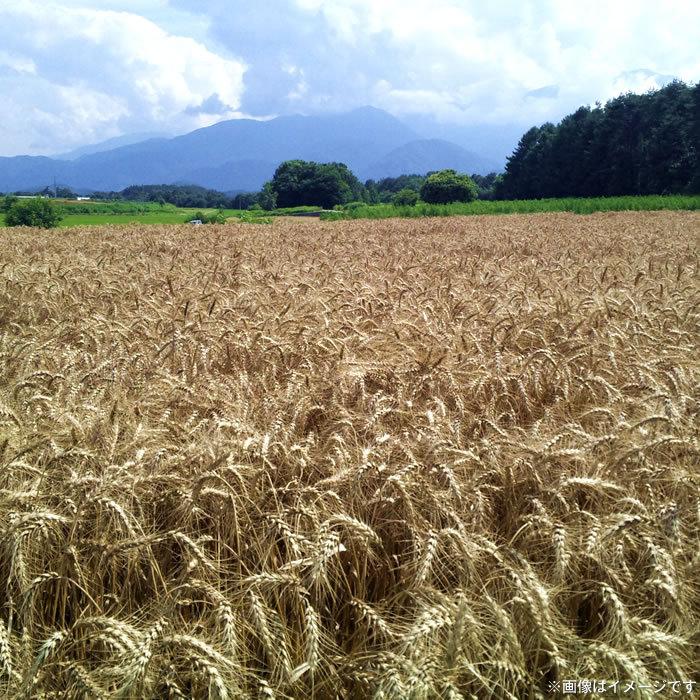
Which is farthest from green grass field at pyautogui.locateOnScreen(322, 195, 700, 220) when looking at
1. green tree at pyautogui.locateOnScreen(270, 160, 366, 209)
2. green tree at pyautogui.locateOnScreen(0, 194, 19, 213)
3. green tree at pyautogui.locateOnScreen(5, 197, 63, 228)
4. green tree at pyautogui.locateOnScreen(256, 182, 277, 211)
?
green tree at pyautogui.locateOnScreen(270, 160, 366, 209)

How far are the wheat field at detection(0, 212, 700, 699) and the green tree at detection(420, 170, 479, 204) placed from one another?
69.1 metres

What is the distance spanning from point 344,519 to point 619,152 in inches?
2661

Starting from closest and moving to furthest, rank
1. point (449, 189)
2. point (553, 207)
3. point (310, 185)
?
point (553, 207) < point (449, 189) < point (310, 185)

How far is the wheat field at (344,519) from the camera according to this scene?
163cm

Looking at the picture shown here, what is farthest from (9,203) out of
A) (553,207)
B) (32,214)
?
(553,207)

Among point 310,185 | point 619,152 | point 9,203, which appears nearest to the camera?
point 9,203

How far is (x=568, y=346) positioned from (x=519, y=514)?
77.4 inches

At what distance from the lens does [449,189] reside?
6956 cm

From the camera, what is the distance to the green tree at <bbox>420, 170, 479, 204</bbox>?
228 ft

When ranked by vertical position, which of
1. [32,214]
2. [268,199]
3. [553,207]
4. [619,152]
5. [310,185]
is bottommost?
[32,214]

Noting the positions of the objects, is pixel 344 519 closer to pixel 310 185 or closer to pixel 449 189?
pixel 449 189

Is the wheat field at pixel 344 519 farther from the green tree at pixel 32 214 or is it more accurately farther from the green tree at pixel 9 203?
the green tree at pixel 9 203

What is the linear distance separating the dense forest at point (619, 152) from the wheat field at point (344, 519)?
190 feet

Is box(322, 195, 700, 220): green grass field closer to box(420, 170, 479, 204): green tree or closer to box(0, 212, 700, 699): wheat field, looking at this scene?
box(0, 212, 700, 699): wheat field
